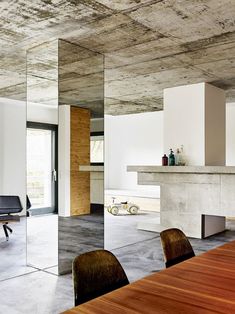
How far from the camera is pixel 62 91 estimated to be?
391 cm

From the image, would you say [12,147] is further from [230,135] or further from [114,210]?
[230,135]

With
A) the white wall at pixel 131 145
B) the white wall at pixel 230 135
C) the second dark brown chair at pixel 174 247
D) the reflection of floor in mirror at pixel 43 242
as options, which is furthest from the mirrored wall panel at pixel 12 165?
the white wall at pixel 230 135

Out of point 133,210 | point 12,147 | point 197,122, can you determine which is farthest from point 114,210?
point 197,122

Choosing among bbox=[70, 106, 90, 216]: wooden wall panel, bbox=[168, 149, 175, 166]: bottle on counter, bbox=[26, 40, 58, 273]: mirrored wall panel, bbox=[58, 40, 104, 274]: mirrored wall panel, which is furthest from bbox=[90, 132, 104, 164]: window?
bbox=[168, 149, 175, 166]: bottle on counter

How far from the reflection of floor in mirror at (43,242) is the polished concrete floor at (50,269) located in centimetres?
14

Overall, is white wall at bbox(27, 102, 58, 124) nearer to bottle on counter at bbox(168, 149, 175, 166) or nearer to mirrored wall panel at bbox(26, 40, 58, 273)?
mirrored wall panel at bbox(26, 40, 58, 273)

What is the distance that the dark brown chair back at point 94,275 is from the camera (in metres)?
1.61

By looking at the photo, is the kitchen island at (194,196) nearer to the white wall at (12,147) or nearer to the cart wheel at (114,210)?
the cart wheel at (114,210)

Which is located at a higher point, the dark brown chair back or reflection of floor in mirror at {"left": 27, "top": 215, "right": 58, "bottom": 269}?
the dark brown chair back

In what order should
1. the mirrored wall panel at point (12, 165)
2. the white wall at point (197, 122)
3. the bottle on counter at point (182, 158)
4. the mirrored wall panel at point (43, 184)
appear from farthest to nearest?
the bottle on counter at point (182, 158), the white wall at point (197, 122), the mirrored wall panel at point (12, 165), the mirrored wall panel at point (43, 184)

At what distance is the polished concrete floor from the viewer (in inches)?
119

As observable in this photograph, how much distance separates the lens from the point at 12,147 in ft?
26.7

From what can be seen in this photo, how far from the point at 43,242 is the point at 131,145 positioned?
19.3ft

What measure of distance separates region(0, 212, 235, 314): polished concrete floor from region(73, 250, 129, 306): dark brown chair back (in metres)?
1.34
